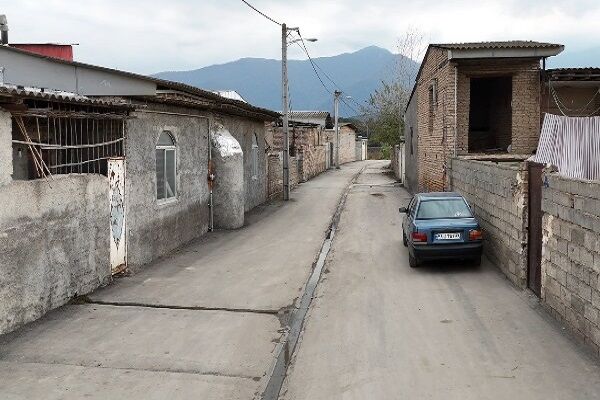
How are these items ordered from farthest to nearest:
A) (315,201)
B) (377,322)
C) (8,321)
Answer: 1. (315,201)
2. (377,322)
3. (8,321)

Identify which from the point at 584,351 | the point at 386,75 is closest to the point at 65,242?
the point at 584,351

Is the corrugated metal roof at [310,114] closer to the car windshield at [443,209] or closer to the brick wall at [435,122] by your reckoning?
the brick wall at [435,122]

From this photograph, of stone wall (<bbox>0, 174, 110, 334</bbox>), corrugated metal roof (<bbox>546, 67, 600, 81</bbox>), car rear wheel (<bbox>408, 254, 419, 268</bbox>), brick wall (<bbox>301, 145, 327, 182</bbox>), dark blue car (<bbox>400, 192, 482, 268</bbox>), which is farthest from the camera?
brick wall (<bbox>301, 145, 327, 182</bbox>)

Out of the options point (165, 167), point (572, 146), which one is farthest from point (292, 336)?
point (572, 146)

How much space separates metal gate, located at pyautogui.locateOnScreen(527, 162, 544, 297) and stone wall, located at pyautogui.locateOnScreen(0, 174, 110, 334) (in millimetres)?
7599

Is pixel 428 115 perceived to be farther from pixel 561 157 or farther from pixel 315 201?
pixel 561 157

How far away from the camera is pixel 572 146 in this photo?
14.2 m

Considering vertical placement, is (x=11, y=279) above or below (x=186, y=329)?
above

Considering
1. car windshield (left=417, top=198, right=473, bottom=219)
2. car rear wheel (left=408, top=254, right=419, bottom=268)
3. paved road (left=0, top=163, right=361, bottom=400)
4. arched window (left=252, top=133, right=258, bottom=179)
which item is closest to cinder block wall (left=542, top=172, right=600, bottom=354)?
car windshield (left=417, top=198, right=473, bottom=219)

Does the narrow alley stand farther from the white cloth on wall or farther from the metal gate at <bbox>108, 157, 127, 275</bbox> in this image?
the white cloth on wall

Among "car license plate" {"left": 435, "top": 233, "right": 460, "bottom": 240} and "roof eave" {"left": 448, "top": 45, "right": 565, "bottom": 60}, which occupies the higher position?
"roof eave" {"left": 448, "top": 45, "right": 565, "bottom": 60}

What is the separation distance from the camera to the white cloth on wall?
13484 millimetres

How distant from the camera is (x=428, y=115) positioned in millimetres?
23594

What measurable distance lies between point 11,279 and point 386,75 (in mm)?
66108
